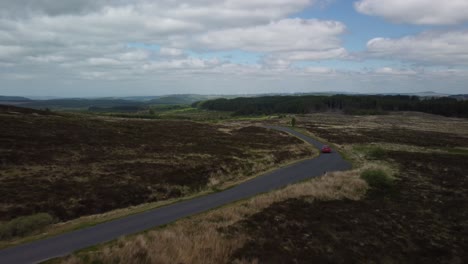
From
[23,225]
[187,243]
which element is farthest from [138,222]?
[23,225]

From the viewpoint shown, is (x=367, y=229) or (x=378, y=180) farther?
(x=378, y=180)

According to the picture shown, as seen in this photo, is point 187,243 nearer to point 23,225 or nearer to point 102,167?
point 23,225

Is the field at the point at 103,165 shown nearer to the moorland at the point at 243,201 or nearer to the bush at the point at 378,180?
the moorland at the point at 243,201

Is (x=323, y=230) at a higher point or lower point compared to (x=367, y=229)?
higher

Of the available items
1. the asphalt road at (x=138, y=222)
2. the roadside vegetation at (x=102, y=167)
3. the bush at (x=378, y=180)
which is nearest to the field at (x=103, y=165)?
the roadside vegetation at (x=102, y=167)

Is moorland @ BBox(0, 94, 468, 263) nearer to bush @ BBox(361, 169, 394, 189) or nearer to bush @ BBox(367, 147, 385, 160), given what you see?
bush @ BBox(361, 169, 394, 189)

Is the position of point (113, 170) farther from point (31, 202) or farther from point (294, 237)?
point (294, 237)

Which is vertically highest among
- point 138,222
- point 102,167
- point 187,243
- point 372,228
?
point 187,243
